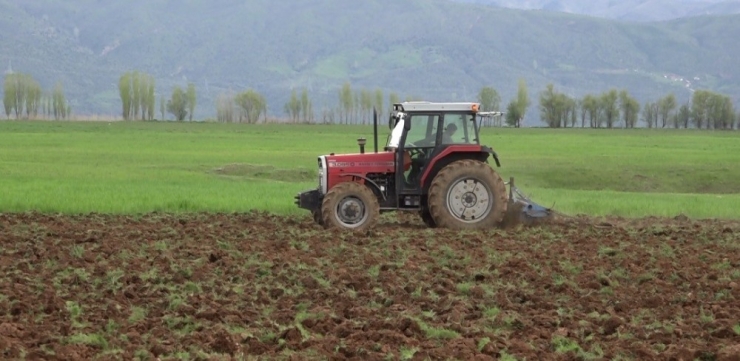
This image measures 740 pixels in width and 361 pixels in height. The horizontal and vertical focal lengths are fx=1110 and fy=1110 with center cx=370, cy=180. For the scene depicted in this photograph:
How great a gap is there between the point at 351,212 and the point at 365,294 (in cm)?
612

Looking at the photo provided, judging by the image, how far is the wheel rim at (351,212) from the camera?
59.2 ft

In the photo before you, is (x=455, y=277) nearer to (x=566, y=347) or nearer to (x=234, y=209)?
(x=566, y=347)

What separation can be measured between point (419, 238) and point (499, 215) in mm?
1804

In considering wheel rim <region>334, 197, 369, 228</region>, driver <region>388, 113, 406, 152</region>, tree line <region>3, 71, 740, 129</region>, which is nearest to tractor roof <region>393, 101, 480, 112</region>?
driver <region>388, 113, 406, 152</region>

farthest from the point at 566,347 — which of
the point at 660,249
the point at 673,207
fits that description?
the point at 673,207

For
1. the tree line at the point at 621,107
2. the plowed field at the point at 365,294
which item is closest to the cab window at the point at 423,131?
the plowed field at the point at 365,294

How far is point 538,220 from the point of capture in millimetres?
19016

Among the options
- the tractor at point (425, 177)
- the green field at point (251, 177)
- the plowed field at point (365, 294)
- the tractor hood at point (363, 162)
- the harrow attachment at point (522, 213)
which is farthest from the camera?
the green field at point (251, 177)

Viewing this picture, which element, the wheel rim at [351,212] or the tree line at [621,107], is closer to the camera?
the wheel rim at [351,212]

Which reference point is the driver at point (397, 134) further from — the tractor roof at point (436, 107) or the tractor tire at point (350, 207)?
the tractor tire at point (350, 207)

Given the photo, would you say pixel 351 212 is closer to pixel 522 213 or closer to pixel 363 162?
pixel 363 162

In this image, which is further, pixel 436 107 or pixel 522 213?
pixel 522 213

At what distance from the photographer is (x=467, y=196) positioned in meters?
18.0

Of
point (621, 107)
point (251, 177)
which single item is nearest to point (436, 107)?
point (251, 177)
